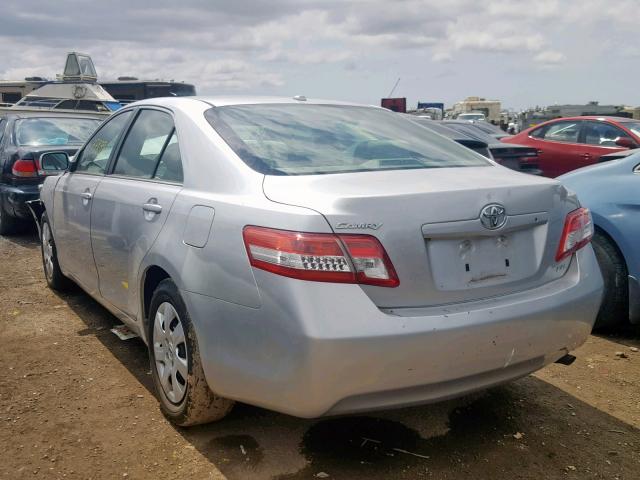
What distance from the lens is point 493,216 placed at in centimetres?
250

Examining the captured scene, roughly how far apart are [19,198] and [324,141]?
18.1 ft

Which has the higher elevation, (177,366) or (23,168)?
(23,168)

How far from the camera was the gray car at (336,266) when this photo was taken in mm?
2270

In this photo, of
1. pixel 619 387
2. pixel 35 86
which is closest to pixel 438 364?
pixel 619 387

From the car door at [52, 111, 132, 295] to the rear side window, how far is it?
821cm

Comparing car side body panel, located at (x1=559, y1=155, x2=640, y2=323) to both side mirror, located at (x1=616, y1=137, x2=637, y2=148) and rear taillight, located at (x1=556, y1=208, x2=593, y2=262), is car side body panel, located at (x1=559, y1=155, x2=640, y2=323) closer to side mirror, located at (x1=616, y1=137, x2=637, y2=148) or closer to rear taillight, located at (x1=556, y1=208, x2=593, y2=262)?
rear taillight, located at (x1=556, y1=208, x2=593, y2=262)

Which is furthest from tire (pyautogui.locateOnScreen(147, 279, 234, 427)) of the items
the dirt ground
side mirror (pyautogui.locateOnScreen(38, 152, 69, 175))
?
side mirror (pyautogui.locateOnScreen(38, 152, 69, 175))

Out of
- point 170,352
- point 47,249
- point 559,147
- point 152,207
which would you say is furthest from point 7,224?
point 559,147

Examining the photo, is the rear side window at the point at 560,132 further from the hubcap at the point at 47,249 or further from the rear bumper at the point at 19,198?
the hubcap at the point at 47,249

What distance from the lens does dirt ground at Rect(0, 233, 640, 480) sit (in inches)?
106

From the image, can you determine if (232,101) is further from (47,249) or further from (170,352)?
(47,249)

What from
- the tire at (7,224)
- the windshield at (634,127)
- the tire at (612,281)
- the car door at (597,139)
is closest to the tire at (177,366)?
the tire at (612,281)

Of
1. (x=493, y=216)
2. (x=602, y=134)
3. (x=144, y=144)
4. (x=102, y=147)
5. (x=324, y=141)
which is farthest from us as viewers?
(x=602, y=134)

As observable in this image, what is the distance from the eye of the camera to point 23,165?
24.3ft
